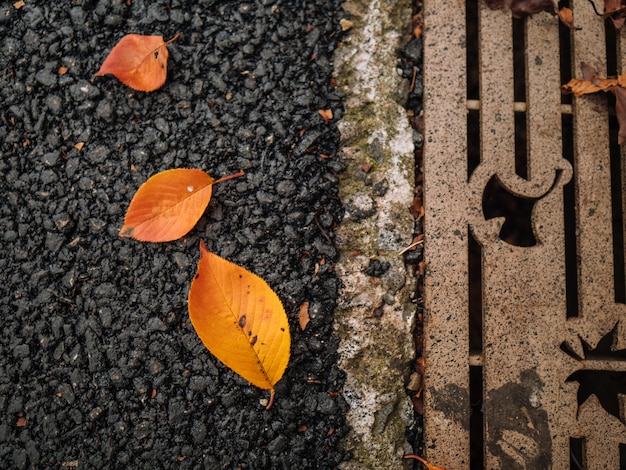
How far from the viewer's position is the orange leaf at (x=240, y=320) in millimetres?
1324

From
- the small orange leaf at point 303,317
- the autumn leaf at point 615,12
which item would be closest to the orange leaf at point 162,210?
the small orange leaf at point 303,317

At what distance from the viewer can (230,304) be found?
1332 millimetres

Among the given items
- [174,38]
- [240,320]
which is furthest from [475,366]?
[174,38]

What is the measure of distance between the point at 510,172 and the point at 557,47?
17.8 inches

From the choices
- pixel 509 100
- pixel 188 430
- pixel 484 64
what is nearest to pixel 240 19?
pixel 484 64

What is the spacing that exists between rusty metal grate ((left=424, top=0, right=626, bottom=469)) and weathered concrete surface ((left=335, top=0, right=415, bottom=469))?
9 centimetres

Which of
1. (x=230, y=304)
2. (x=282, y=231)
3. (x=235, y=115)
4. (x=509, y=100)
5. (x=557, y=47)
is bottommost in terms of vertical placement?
(x=230, y=304)

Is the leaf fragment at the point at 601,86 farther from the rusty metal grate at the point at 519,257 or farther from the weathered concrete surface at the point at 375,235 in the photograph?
the weathered concrete surface at the point at 375,235

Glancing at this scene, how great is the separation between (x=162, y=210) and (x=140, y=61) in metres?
0.49

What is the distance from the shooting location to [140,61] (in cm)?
149

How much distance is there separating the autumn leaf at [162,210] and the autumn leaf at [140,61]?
32 cm

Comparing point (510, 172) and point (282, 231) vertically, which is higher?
point (510, 172)

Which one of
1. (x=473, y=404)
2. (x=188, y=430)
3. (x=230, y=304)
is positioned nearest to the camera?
(x=230, y=304)

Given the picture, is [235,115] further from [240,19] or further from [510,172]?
[510,172]
